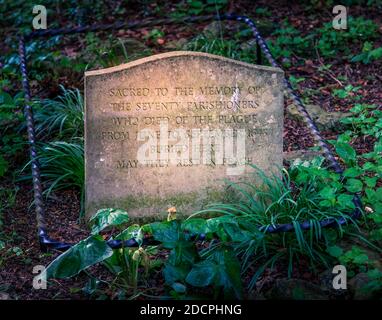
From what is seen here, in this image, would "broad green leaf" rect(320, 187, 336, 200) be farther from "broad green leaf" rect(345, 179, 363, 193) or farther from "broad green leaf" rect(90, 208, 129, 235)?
"broad green leaf" rect(90, 208, 129, 235)

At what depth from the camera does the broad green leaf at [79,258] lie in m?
4.07

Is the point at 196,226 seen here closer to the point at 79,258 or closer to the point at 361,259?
the point at 79,258

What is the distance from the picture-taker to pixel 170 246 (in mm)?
4215

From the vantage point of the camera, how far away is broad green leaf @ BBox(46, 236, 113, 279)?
407cm

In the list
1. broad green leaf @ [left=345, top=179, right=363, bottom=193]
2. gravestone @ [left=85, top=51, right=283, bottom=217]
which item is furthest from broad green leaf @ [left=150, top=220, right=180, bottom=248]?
broad green leaf @ [left=345, top=179, right=363, bottom=193]

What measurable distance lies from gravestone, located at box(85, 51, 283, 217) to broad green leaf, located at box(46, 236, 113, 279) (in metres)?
1.06

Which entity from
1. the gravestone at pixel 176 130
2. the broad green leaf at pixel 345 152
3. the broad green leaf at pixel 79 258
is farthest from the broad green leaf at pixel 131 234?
the broad green leaf at pixel 345 152

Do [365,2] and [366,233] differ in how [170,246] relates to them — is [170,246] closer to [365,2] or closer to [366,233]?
[366,233]

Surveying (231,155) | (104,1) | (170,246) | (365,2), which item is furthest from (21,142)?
(365,2)

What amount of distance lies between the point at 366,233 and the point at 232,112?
4.00ft

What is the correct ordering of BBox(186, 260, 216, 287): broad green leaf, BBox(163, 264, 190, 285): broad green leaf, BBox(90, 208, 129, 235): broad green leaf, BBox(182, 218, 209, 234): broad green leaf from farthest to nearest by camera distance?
BBox(182, 218, 209, 234): broad green leaf < BBox(90, 208, 129, 235): broad green leaf < BBox(163, 264, 190, 285): broad green leaf < BBox(186, 260, 216, 287): broad green leaf

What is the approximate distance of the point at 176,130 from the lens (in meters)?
5.14

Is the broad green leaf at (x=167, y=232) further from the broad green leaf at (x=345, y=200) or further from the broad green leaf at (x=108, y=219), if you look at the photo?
the broad green leaf at (x=345, y=200)

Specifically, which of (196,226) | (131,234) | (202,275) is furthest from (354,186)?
(131,234)
